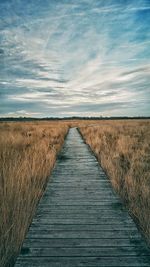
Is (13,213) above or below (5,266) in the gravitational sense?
above

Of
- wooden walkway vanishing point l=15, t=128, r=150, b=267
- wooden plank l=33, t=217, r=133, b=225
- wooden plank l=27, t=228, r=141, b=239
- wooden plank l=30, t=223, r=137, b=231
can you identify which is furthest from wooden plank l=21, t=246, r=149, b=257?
wooden plank l=33, t=217, r=133, b=225

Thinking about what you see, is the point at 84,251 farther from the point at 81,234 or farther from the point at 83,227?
the point at 83,227

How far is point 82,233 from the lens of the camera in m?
3.29

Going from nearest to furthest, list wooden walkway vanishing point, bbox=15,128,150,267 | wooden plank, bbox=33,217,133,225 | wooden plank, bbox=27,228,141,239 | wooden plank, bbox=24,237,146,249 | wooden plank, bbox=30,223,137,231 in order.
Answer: wooden walkway vanishing point, bbox=15,128,150,267, wooden plank, bbox=24,237,146,249, wooden plank, bbox=27,228,141,239, wooden plank, bbox=30,223,137,231, wooden plank, bbox=33,217,133,225

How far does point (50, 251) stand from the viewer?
2.84 metres

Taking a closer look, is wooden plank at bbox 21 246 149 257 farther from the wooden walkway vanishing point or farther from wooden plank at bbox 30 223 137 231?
wooden plank at bbox 30 223 137 231

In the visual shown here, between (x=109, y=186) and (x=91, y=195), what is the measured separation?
81 centimetres

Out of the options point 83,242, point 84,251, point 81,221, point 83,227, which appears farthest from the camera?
point 81,221

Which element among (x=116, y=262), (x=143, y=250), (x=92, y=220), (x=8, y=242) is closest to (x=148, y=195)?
(x=92, y=220)

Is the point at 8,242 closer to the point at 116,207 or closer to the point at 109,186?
the point at 116,207

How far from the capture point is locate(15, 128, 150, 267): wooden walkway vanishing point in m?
2.69

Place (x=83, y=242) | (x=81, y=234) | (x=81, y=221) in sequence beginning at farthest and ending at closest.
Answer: (x=81, y=221) < (x=81, y=234) < (x=83, y=242)

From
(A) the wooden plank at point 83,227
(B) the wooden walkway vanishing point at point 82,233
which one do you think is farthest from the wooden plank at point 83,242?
(A) the wooden plank at point 83,227

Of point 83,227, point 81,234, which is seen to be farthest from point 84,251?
point 83,227
